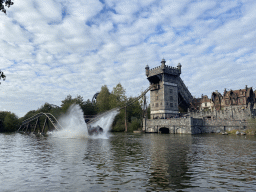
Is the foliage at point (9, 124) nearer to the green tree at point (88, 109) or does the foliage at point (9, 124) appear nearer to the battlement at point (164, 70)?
the green tree at point (88, 109)

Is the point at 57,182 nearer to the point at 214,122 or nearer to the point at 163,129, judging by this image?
the point at 214,122

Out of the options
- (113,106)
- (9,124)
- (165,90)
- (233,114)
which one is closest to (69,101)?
(113,106)

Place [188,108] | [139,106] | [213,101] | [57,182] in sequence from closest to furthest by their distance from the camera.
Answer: [57,182] < [188,108] < [213,101] < [139,106]

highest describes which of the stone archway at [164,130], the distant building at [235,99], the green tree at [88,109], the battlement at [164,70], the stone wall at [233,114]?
the battlement at [164,70]

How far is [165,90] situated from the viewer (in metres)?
65.2

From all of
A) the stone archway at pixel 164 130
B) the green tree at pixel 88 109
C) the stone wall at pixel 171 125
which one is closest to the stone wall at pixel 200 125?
the stone wall at pixel 171 125

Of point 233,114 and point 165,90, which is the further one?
point 165,90

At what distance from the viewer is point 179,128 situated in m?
56.2

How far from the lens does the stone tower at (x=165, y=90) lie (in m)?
65.1

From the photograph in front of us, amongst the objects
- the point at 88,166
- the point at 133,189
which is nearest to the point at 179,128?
the point at 88,166

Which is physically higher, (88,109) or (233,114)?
(88,109)

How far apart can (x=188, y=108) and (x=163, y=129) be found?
1199cm

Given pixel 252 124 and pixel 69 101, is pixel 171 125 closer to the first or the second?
pixel 252 124

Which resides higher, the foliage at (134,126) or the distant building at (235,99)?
the distant building at (235,99)
